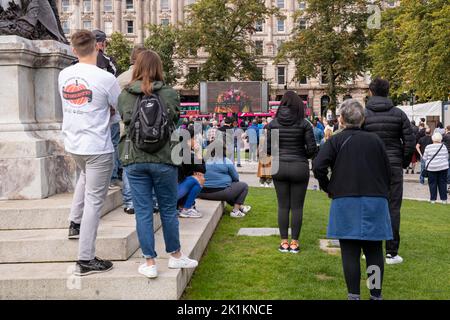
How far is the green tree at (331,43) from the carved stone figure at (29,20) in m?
44.5

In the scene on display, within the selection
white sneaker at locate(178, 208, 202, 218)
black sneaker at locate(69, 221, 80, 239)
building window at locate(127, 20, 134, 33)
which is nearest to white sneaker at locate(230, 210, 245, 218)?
white sneaker at locate(178, 208, 202, 218)

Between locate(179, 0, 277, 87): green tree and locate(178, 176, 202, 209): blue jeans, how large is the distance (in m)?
52.5

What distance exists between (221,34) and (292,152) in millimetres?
55450

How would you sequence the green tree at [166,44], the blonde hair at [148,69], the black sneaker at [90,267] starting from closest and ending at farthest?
the blonde hair at [148,69], the black sneaker at [90,267], the green tree at [166,44]

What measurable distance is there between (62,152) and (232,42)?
181ft

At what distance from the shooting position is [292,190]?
7098mm

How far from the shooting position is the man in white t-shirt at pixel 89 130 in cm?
495

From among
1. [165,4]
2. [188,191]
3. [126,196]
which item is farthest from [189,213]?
[165,4]

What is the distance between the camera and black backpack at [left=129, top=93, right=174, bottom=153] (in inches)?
183

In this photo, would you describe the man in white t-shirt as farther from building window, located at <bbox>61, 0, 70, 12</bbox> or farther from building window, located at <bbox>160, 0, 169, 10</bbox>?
building window, located at <bbox>160, 0, 169, 10</bbox>

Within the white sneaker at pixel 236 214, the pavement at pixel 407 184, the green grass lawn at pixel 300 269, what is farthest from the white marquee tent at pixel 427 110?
the white sneaker at pixel 236 214

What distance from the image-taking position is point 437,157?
14.5 metres

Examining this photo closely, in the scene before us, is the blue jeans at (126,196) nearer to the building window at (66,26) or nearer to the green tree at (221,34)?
the green tree at (221,34)

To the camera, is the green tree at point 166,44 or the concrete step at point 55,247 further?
the green tree at point 166,44
